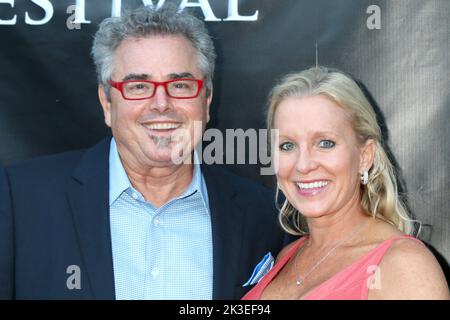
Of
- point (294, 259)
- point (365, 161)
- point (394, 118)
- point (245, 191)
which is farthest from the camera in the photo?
point (394, 118)

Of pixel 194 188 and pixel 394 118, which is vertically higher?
pixel 394 118

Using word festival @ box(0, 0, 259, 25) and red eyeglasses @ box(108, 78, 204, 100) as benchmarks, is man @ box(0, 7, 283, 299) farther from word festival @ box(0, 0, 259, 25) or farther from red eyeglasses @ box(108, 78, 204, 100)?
word festival @ box(0, 0, 259, 25)

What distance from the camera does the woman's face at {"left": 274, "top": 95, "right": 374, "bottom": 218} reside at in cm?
216

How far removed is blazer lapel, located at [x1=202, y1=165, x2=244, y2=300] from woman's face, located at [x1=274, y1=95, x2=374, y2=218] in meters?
0.26

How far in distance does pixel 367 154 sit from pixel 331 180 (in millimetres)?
147

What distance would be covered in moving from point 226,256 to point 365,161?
21.3 inches

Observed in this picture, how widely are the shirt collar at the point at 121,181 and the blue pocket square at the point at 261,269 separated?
0.26 metres

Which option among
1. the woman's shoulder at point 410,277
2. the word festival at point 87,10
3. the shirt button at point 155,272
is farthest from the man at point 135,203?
the woman's shoulder at point 410,277

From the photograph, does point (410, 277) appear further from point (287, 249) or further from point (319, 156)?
point (287, 249)

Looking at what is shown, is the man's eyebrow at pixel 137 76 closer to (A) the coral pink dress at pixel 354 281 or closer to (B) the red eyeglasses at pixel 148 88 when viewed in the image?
(B) the red eyeglasses at pixel 148 88

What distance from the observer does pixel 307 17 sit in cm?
271

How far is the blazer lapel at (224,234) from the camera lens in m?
2.32
